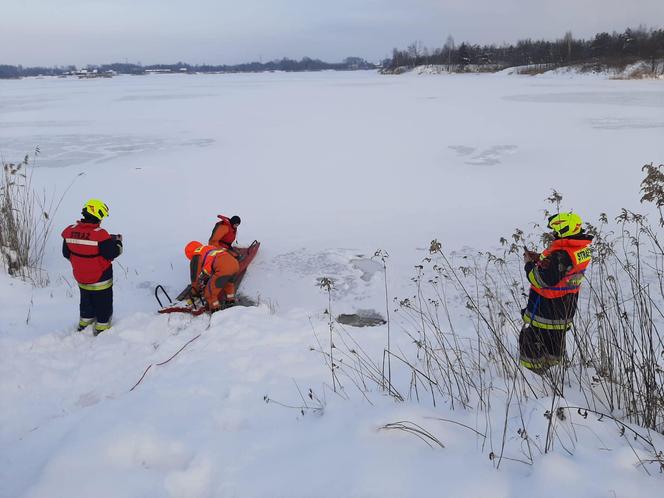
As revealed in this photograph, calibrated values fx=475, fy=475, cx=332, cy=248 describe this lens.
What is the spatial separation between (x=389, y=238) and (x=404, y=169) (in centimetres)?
377

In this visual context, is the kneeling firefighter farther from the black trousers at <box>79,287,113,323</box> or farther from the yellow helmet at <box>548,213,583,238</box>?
the yellow helmet at <box>548,213,583,238</box>

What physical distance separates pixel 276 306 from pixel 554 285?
108 inches

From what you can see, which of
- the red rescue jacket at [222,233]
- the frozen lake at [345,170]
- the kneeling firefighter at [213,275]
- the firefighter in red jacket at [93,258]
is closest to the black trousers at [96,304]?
the firefighter in red jacket at [93,258]

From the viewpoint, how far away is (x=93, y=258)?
3.95 metres

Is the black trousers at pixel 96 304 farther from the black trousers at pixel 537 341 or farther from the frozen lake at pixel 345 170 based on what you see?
the black trousers at pixel 537 341

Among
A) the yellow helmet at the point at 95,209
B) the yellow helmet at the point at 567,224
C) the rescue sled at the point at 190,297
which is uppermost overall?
the yellow helmet at the point at 95,209

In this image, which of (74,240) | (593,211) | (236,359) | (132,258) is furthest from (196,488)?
(593,211)

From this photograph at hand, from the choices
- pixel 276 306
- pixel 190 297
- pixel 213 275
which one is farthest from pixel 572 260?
pixel 190 297

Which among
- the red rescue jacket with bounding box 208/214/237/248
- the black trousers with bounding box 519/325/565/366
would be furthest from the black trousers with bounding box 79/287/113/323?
the black trousers with bounding box 519/325/565/366

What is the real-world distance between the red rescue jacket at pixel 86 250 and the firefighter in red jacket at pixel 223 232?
1439 millimetres

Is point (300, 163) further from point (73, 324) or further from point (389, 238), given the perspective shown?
point (73, 324)

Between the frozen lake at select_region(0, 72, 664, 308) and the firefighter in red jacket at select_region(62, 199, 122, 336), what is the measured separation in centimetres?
168

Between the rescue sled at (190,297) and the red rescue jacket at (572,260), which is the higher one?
the red rescue jacket at (572,260)

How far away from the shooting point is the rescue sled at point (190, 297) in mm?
4287
